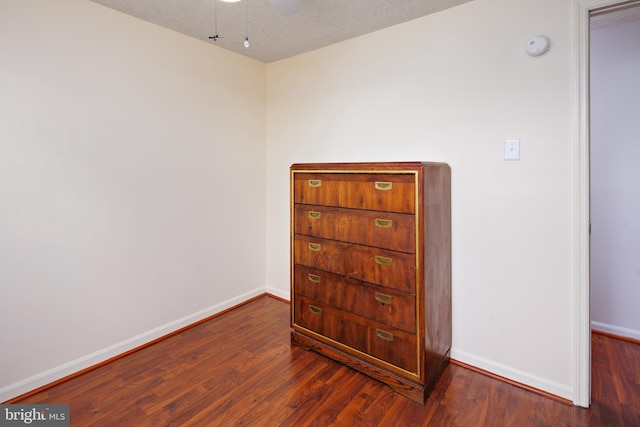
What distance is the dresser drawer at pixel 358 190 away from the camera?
6.00ft

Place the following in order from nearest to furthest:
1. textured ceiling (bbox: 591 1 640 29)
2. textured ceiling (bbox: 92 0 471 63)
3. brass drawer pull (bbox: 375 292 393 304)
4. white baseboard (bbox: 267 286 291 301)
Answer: brass drawer pull (bbox: 375 292 393 304) < textured ceiling (bbox: 92 0 471 63) < textured ceiling (bbox: 591 1 640 29) < white baseboard (bbox: 267 286 291 301)

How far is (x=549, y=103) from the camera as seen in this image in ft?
6.01

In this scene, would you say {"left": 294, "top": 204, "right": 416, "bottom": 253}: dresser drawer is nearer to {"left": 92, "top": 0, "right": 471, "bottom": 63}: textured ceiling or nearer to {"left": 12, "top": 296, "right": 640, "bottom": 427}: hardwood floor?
{"left": 12, "top": 296, "right": 640, "bottom": 427}: hardwood floor

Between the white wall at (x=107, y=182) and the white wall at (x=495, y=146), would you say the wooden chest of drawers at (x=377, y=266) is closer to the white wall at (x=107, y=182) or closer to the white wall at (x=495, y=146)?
the white wall at (x=495, y=146)

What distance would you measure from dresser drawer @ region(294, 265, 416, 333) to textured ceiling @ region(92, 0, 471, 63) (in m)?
1.62

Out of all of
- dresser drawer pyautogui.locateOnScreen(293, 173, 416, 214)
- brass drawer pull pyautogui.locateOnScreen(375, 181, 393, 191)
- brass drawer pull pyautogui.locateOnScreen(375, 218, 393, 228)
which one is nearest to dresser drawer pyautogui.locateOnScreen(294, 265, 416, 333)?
brass drawer pull pyautogui.locateOnScreen(375, 218, 393, 228)

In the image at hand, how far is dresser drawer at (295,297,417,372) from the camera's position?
1.89 m

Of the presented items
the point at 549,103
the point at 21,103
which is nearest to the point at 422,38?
the point at 549,103

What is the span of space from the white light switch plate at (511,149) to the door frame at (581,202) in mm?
262

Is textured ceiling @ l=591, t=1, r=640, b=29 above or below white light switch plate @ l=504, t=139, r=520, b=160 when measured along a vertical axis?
above

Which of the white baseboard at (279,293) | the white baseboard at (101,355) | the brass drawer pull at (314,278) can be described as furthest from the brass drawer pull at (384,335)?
the white baseboard at (101,355)

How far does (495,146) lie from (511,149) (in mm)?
89

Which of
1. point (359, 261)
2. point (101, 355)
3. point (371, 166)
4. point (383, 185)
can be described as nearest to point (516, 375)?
point (359, 261)

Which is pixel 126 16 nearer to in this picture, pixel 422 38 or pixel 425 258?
pixel 422 38
